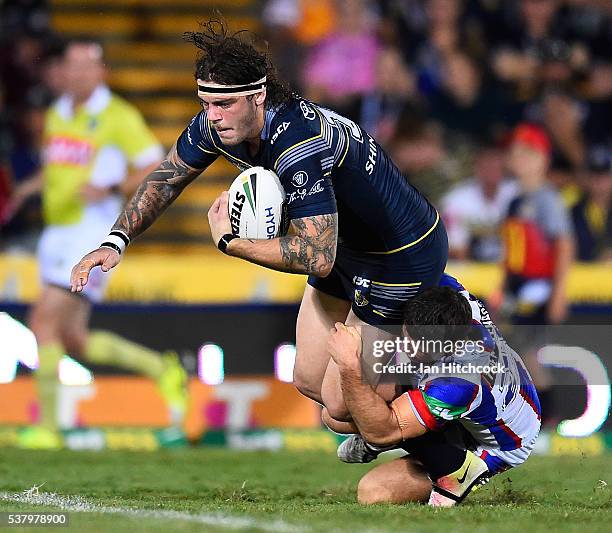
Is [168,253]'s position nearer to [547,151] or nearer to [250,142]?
[547,151]

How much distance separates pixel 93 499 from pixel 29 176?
6.13 m

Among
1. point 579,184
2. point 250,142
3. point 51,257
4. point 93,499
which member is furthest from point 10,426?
point 579,184

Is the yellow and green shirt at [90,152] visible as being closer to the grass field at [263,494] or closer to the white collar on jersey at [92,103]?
the white collar on jersey at [92,103]

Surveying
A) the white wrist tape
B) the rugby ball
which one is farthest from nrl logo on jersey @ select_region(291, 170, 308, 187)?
the white wrist tape

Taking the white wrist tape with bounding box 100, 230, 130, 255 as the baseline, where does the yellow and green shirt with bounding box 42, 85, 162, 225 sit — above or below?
below

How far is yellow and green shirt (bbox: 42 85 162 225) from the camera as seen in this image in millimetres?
10797

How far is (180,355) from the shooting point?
36.2 feet

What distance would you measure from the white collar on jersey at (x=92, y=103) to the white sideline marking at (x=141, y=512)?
4.42 meters

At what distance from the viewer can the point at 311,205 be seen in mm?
6328

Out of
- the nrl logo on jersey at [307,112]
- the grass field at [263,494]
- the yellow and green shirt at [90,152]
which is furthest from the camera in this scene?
the yellow and green shirt at [90,152]

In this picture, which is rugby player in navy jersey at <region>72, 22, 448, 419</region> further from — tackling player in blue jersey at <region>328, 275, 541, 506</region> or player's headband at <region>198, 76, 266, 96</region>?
tackling player in blue jersey at <region>328, 275, 541, 506</region>

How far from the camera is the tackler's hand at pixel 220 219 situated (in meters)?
6.50

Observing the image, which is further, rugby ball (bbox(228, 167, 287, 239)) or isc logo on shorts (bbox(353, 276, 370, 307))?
isc logo on shorts (bbox(353, 276, 370, 307))

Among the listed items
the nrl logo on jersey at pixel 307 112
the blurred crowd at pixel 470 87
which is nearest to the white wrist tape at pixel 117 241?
the nrl logo on jersey at pixel 307 112
